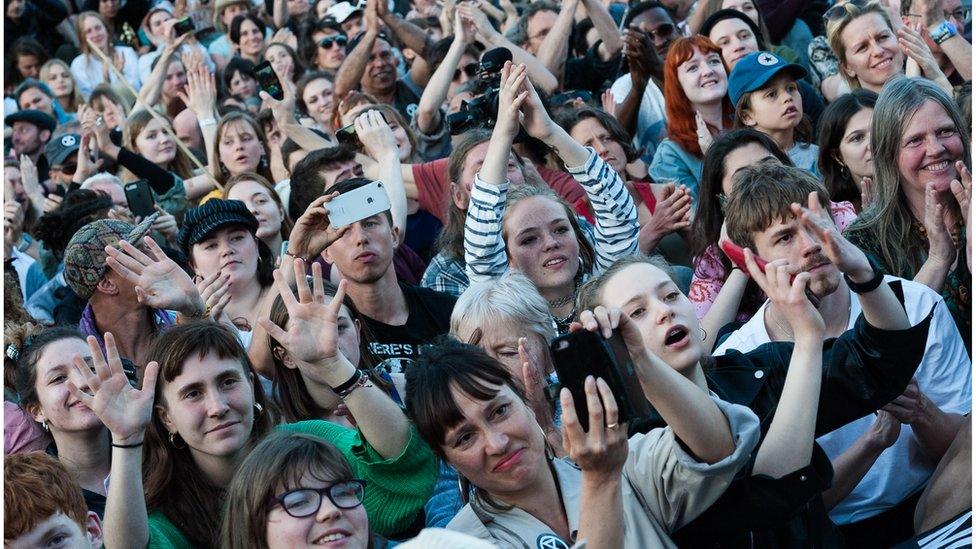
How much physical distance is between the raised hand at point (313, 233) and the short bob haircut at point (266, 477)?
4.88ft

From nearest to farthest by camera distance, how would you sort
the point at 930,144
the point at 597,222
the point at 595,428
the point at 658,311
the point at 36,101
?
the point at 595,428
the point at 658,311
the point at 930,144
the point at 597,222
the point at 36,101

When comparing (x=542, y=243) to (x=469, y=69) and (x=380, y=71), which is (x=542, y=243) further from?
(x=380, y=71)

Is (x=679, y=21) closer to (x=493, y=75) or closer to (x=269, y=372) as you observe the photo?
(x=493, y=75)

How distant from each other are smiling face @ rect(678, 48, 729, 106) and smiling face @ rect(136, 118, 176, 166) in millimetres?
3153

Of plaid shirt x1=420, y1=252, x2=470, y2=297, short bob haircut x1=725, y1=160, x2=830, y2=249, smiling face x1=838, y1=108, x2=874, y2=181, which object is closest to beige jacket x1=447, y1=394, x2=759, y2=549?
short bob haircut x1=725, y1=160, x2=830, y2=249

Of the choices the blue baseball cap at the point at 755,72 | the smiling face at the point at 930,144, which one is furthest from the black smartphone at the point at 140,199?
the smiling face at the point at 930,144

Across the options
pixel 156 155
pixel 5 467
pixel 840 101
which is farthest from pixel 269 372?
pixel 156 155

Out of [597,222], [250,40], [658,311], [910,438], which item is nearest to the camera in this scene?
[658,311]

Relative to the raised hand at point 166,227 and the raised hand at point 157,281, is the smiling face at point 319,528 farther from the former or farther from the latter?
the raised hand at point 166,227

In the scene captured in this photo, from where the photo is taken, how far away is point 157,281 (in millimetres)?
4438

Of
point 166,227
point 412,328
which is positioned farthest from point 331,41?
point 412,328

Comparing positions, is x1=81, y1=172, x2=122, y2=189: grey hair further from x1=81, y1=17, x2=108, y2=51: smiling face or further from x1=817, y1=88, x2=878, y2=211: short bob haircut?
x1=81, y1=17, x2=108, y2=51: smiling face

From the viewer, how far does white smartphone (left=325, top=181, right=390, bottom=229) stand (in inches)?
180

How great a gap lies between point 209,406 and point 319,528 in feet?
2.46
